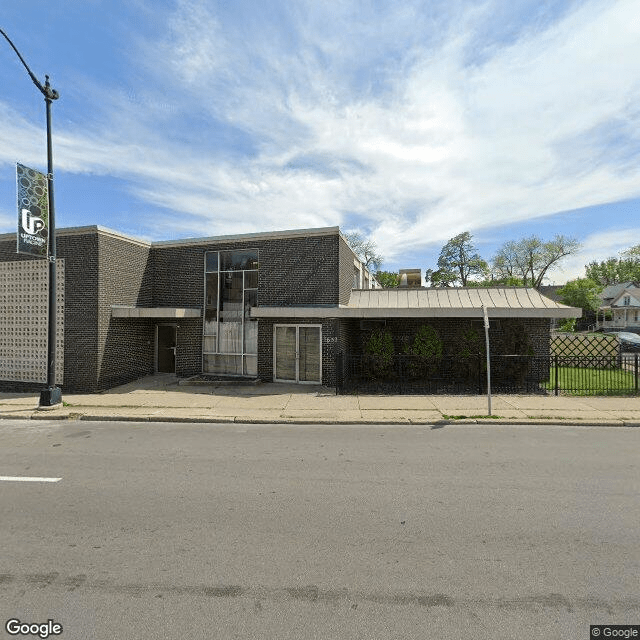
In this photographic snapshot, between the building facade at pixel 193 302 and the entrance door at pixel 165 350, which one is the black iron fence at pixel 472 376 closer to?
the building facade at pixel 193 302

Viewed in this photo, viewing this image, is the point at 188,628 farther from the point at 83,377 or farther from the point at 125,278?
the point at 125,278

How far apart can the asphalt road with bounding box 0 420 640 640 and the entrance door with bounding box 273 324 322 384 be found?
7.07 m

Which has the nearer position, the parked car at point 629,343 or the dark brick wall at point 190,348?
the dark brick wall at point 190,348

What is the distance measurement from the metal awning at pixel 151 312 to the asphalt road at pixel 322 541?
7.45 metres

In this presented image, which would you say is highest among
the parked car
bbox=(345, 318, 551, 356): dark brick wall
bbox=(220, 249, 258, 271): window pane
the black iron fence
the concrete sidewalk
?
bbox=(220, 249, 258, 271): window pane

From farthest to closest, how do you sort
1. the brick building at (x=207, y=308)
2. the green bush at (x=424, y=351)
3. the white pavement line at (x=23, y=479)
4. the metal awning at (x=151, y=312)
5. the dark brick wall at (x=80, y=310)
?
the green bush at (x=424, y=351), the metal awning at (x=151, y=312), the brick building at (x=207, y=308), the dark brick wall at (x=80, y=310), the white pavement line at (x=23, y=479)

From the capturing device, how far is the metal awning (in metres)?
14.0

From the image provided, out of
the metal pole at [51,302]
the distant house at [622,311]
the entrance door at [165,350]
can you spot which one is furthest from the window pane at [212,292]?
the distant house at [622,311]

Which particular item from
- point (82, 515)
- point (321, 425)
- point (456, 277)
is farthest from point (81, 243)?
point (456, 277)

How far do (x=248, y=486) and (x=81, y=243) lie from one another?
11.7m

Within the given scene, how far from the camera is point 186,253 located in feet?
51.5

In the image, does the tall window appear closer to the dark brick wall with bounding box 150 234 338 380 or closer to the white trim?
the dark brick wall with bounding box 150 234 338 380

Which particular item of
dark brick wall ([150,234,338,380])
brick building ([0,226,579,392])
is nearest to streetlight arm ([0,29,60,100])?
brick building ([0,226,579,392])

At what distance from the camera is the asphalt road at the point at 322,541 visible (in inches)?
113
